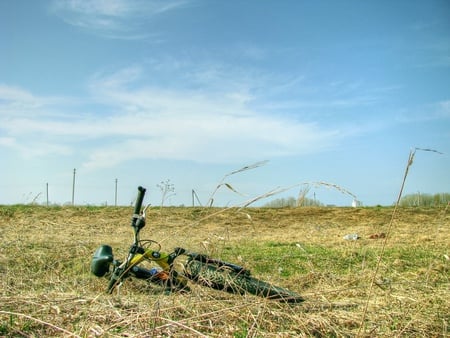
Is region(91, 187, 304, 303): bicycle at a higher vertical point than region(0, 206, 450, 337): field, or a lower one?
higher

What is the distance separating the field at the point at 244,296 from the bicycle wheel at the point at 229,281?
8cm

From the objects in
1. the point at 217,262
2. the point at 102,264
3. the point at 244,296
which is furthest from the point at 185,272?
the point at 102,264

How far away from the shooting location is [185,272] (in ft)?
12.4

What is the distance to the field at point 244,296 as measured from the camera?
116 inches

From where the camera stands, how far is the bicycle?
3580 mm

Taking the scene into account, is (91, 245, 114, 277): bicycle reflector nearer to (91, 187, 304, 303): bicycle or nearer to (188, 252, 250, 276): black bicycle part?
(91, 187, 304, 303): bicycle

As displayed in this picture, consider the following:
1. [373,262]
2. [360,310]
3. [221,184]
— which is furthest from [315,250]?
[221,184]

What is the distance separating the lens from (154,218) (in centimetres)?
1608

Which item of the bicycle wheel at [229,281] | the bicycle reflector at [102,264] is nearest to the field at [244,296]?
the bicycle wheel at [229,281]

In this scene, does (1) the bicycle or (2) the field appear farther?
(1) the bicycle

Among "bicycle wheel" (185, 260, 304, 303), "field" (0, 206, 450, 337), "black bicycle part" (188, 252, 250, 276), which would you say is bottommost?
"field" (0, 206, 450, 337)

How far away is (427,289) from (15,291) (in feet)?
13.2

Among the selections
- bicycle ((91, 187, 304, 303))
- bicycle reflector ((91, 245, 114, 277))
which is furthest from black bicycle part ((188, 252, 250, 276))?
bicycle reflector ((91, 245, 114, 277))

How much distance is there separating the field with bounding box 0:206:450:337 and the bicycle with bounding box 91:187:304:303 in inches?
3.6
